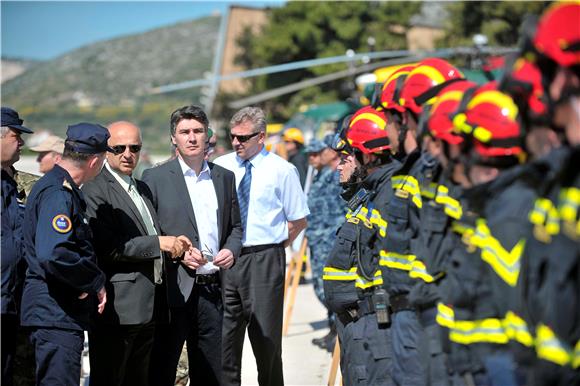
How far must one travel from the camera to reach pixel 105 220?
6.20 meters

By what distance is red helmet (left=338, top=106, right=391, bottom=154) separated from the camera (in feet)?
18.2

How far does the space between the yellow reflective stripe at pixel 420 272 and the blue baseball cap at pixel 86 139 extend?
7.98ft

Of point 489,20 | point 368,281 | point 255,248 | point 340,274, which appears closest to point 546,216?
point 368,281

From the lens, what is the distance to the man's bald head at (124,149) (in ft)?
20.8

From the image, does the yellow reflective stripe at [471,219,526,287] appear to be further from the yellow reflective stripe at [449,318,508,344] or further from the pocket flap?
the pocket flap

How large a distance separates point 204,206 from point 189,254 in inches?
21.5

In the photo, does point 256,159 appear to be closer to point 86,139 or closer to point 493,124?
point 86,139

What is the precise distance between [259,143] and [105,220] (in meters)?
1.81

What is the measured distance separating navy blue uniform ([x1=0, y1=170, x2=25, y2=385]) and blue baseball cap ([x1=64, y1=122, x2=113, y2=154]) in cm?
60

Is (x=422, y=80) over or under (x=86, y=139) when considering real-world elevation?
over

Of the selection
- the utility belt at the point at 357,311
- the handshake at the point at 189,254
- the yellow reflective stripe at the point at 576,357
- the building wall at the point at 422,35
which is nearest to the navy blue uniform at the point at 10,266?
the handshake at the point at 189,254

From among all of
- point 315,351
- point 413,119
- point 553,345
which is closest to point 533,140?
point 553,345

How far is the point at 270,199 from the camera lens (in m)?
7.44

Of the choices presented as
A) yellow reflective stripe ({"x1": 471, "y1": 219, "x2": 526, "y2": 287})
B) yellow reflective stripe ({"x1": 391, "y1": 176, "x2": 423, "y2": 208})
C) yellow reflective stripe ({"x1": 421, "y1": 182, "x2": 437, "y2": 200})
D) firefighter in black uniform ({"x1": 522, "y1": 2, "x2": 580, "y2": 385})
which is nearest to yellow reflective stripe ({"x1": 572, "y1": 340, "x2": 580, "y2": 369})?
firefighter in black uniform ({"x1": 522, "y1": 2, "x2": 580, "y2": 385})
